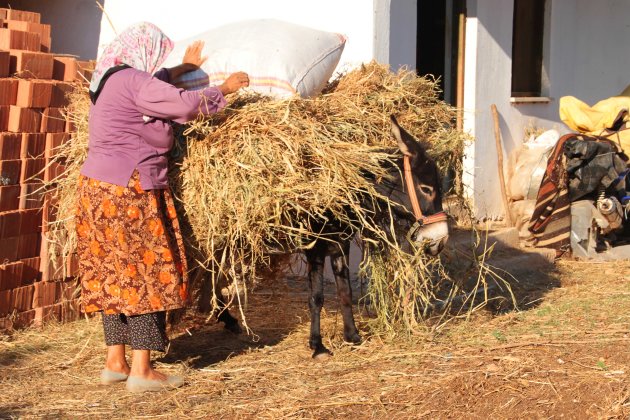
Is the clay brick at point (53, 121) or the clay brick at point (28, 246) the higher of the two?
the clay brick at point (53, 121)

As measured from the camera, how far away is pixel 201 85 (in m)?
5.27

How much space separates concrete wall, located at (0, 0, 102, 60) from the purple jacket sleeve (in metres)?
4.60

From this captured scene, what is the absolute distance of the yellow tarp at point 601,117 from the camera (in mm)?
9461

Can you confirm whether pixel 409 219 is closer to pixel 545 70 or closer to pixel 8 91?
pixel 8 91

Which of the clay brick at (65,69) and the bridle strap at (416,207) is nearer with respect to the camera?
the bridle strap at (416,207)

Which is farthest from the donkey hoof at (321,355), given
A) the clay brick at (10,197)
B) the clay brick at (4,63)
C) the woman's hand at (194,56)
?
the clay brick at (4,63)

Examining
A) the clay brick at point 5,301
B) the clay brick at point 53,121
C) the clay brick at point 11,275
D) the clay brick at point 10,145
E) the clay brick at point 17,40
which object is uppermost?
the clay brick at point 17,40

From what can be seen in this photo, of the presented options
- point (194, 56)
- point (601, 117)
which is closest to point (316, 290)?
point (194, 56)

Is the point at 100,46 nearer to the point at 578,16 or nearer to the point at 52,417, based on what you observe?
the point at 52,417

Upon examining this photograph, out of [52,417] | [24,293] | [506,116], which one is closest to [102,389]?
[52,417]

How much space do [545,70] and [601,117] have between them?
2.06 metres

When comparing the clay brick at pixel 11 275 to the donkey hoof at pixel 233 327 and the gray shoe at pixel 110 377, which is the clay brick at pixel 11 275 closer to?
the gray shoe at pixel 110 377

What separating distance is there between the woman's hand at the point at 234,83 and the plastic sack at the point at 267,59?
1.27ft

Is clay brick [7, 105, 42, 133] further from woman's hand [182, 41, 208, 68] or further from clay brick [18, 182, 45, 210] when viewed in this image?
woman's hand [182, 41, 208, 68]
